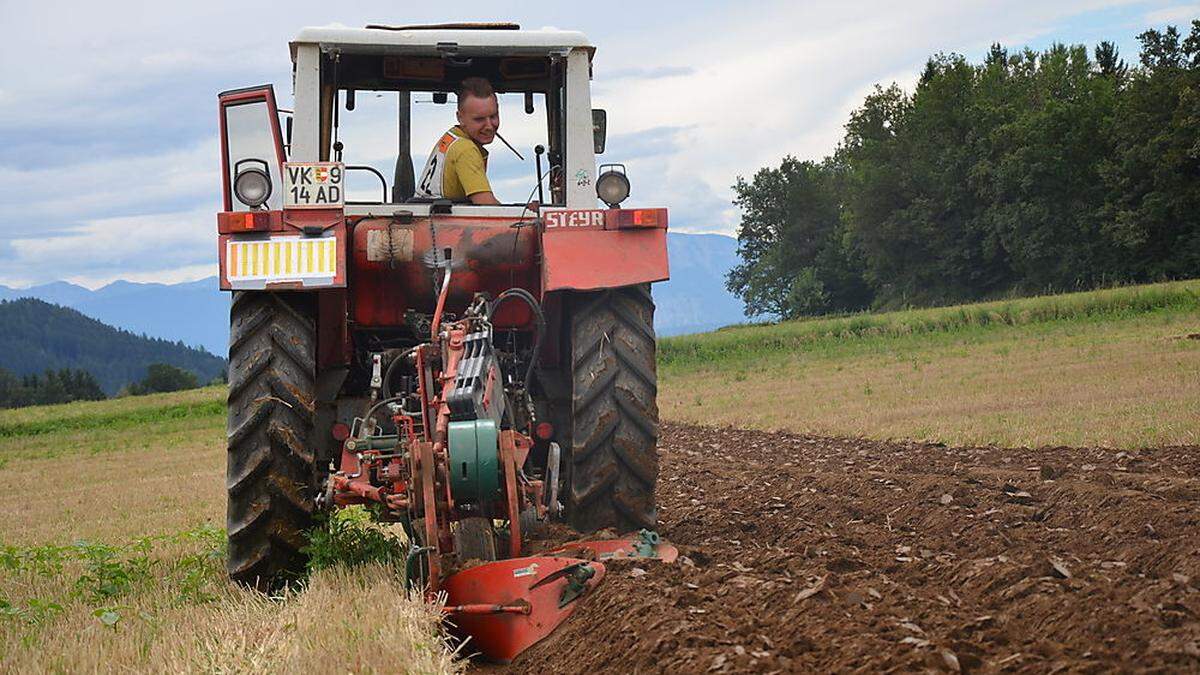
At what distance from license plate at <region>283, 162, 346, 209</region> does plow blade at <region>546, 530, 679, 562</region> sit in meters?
1.99

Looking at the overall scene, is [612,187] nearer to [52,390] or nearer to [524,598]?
[524,598]

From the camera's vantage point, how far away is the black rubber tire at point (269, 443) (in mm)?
6078

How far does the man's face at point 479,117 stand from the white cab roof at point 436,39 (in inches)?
10.0

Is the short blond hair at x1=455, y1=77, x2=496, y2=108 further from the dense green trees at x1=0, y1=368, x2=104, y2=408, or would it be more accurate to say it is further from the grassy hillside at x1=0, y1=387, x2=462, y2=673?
the dense green trees at x1=0, y1=368, x2=104, y2=408

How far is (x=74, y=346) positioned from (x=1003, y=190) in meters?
129

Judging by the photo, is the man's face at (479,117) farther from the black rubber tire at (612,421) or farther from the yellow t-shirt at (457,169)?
the black rubber tire at (612,421)

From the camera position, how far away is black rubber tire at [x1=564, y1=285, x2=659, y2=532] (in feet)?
20.4

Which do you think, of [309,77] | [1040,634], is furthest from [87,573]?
[1040,634]

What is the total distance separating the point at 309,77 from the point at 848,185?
201 ft

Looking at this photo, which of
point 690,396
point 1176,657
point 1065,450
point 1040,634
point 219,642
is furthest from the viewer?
point 690,396

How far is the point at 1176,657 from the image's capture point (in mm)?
3605

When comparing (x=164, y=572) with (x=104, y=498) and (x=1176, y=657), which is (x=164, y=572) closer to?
(x=1176, y=657)

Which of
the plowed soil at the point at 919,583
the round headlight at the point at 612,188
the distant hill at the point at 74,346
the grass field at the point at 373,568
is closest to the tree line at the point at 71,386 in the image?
the grass field at the point at 373,568

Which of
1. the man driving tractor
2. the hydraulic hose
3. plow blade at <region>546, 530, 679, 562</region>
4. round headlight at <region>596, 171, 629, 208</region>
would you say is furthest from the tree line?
plow blade at <region>546, 530, 679, 562</region>
